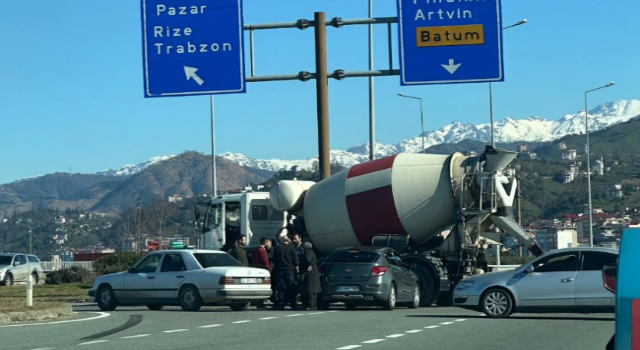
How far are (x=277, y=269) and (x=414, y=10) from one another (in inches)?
259

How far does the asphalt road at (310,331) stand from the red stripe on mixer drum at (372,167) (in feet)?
14.5

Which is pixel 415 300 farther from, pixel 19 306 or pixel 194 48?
pixel 19 306

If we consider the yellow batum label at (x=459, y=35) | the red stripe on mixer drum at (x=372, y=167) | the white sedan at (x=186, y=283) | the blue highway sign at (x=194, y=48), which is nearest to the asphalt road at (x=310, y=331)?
the white sedan at (x=186, y=283)

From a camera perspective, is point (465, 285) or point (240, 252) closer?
point (465, 285)

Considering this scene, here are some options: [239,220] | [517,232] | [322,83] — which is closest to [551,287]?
[517,232]

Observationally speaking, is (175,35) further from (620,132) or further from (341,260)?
(620,132)

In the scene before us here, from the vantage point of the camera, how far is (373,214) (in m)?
25.5

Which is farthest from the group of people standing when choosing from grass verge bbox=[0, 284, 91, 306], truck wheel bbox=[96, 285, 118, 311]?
grass verge bbox=[0, 284, 91, 306]

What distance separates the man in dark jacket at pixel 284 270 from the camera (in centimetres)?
2370

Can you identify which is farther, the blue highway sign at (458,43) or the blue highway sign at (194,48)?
the blue highway sign at (194,48)

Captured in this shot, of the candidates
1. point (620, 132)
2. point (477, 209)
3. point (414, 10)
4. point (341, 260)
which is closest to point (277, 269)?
point (341, 260)

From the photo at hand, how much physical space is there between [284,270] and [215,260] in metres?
1.64

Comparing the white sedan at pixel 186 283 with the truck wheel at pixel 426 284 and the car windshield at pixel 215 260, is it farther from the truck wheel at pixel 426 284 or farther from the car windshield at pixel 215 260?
the truck wheel at pixel 426 284

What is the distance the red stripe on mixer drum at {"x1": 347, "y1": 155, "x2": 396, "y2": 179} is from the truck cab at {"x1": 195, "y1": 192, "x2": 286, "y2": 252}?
99.4 inches
